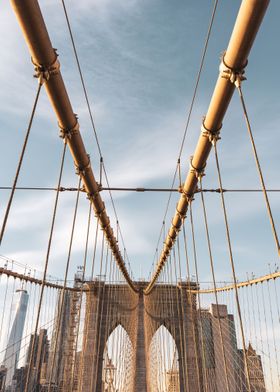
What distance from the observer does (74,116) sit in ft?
17.3

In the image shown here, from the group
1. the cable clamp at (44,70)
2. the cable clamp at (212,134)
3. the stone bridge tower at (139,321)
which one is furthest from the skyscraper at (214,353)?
the cable clamp at (44,70)

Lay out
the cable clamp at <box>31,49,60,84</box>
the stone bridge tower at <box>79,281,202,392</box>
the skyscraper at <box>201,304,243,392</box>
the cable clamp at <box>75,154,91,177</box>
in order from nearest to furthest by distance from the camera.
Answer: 1. the cable clamp at <box>31,49,60,84</box>
2. the cable clamp at <box>75,154,91,177</box>
3. the stone bridge tower at <box>79,281,202,392</box>
4. the skyscraper at <box>201,304,243,392</box>

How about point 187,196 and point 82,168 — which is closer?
point 82,168

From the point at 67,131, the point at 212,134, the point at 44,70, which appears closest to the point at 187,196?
the point at 212,134

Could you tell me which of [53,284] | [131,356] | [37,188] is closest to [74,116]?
[37,188]

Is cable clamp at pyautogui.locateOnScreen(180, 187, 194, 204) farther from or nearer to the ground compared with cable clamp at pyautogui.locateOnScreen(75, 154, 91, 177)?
farther from the ground

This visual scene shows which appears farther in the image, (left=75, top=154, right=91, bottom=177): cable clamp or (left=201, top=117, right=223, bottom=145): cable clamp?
(left=75, top=154, right=91, bottom=177): cable clamp

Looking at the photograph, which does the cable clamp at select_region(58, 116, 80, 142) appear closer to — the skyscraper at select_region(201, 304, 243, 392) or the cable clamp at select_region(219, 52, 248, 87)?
the cable clamp at select_region(219, 52, 248, 87)

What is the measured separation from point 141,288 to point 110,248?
14168mm

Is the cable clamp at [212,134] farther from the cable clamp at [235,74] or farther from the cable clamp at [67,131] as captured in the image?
the cable clamp at [67,131]

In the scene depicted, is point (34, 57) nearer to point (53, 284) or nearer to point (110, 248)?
point (110, 248)

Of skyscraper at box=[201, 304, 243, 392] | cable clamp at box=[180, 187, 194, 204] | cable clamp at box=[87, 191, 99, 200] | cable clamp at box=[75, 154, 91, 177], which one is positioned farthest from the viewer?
skyscraper at box=[201, 304, 243, 392]

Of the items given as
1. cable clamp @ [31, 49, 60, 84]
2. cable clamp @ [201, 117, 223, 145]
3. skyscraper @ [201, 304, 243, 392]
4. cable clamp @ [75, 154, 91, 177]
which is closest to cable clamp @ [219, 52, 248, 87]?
cable clamp @ [201, 117, 223, 145]

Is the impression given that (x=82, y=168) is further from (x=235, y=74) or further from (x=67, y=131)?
(x=235, y=74)
